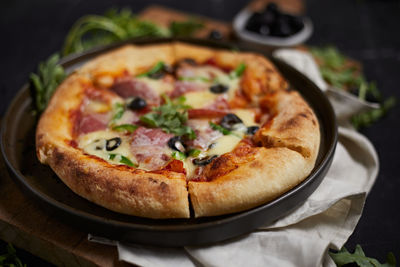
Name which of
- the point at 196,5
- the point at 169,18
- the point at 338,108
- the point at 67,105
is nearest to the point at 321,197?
the point at 338,108

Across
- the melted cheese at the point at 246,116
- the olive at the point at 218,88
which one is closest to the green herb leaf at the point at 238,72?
the olive at the point at 218,88

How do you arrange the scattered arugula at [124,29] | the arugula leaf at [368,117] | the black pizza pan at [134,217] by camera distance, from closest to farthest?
1. the black pizza pan at [134,217]
2. the arugula leaf at [368,117]
3. the scattered arugula at [124,29]

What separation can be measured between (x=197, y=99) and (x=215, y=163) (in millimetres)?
912

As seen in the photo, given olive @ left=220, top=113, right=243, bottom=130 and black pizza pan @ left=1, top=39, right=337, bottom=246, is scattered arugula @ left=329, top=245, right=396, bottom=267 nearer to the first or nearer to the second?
black pizza pan @ left=1, top=39, right=337, bottom=246

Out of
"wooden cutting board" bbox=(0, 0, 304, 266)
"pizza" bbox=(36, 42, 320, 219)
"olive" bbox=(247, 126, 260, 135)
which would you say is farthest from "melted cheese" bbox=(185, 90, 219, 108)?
"wooden cutting board" bbox=(0, 0, 304, 266)

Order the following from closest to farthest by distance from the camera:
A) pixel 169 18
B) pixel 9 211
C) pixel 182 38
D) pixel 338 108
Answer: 1. pixel 9 211
2. pixel 338 108
3. pixel 182 38
4. pixel 169 18

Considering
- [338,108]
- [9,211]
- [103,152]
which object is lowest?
[338,108]

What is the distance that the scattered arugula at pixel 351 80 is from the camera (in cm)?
460

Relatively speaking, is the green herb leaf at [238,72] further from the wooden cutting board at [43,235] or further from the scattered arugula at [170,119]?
the wooden cutting board at [43,235]

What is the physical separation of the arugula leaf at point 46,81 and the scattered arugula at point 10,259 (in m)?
1.24

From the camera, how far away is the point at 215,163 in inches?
122

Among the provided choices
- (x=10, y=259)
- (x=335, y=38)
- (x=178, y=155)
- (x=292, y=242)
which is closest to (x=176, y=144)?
(x=178, y=155)

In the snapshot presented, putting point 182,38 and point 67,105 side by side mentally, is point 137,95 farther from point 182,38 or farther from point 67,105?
point 182,38

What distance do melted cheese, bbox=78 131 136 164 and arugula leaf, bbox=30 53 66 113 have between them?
0.68 meters
